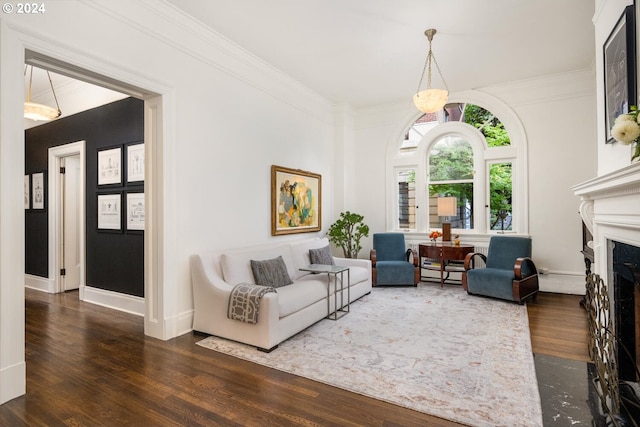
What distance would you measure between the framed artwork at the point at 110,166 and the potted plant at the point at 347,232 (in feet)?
11.0

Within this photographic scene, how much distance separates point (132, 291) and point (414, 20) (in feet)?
15.0

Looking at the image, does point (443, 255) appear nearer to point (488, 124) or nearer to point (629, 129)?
point (488, 124)

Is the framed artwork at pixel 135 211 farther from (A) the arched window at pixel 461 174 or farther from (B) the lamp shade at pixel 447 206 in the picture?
(B) the lamp shade at pixel 447 206

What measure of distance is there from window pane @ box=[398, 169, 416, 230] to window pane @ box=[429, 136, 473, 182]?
371 millimetres

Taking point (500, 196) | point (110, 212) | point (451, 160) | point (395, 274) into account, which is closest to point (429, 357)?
point (395, 274)

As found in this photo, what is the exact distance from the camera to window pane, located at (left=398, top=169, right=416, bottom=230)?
20.9ft

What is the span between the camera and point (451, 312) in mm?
4160

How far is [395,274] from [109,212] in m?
4.25

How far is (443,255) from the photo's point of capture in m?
5.41

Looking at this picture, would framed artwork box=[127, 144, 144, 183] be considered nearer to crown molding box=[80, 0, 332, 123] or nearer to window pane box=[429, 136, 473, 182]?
crown molding box=[80, 0, 332, 123]

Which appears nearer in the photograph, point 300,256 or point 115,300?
point 115,300

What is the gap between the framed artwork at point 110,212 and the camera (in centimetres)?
437

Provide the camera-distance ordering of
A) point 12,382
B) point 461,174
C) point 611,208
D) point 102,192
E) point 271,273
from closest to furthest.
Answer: point 12,382 → point 611,208 → point 271,273 → point 102,192 → point 461,174

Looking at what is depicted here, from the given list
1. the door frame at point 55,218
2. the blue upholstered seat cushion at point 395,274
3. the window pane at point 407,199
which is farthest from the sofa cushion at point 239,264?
the window pane at point 407,199
